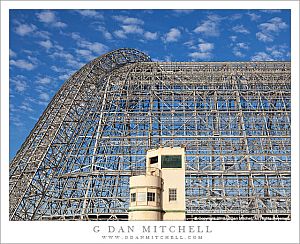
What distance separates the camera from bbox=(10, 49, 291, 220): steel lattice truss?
145ft

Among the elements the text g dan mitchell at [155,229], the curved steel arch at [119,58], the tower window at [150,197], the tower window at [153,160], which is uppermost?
the curved steel arch at [119,58]

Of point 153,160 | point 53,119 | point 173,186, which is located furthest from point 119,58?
point 173,186

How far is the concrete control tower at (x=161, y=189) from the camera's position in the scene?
34.9 m

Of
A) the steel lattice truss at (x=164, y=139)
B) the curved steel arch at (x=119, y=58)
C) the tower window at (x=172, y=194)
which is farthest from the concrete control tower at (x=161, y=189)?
the curved steel arch at (x=119, y=58)

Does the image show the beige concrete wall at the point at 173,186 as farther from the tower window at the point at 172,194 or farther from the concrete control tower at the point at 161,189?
the tower window at the point at 172,194

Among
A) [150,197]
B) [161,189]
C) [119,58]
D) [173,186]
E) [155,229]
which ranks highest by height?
[119,58]

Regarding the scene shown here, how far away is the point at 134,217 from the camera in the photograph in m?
34.7

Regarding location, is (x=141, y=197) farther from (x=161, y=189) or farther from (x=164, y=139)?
(x=164, y=139)

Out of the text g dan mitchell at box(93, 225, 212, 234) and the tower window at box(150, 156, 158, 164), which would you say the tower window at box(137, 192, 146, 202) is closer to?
the tower window at box(150, 156, 158, 164)

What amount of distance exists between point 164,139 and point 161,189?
Result: 1268cm

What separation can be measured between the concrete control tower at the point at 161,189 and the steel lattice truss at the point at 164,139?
5355 millimetres

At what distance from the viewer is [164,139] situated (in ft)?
159
